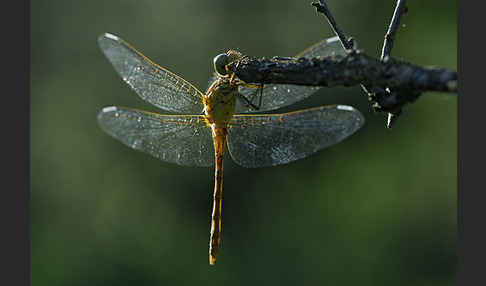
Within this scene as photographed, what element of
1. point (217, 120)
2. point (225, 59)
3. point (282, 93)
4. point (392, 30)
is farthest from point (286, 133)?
point (392, 30)

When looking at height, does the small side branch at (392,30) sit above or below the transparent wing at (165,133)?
above

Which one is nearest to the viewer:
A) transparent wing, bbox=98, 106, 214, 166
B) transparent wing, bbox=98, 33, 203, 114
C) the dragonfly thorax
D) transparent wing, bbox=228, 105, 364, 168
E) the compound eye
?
the compound eye

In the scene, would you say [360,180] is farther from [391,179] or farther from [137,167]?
[137,167]

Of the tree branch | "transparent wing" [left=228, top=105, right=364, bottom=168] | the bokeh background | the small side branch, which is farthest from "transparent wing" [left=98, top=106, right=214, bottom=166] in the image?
the bokeh background

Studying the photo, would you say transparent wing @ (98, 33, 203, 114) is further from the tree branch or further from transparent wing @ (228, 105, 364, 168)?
the tree branch

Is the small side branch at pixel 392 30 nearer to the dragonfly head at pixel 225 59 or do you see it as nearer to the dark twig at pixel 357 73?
the dark twig at pixel 357 73

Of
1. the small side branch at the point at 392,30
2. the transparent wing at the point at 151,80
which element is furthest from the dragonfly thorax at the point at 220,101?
the small side branch at the point at 392,30

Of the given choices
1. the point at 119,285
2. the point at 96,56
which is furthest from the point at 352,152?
the point at 96,56
